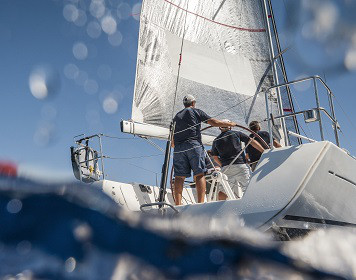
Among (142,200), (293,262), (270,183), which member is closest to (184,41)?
(142,200)

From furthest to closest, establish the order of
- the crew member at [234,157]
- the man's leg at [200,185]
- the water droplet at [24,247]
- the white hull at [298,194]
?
the crew member at [234,157]
the man's leg at [200,185]
the white hull at [298,194]
the water droplet at [24,247]

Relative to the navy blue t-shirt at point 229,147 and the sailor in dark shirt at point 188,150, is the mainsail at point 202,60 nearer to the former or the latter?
the navy blue t-shirt at point 229,147

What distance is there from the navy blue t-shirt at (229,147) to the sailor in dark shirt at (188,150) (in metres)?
0.52

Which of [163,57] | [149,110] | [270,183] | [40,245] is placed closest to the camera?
[40,245]

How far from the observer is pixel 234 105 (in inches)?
255

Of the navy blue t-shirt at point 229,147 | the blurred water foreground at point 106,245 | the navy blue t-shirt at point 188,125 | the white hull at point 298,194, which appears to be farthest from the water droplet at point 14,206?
the navy blue t-shirt at point 229,147

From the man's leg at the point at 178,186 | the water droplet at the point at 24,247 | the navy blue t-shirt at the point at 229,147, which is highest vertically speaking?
the water droplet at the point at 24,247

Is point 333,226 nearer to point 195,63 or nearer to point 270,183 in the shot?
point 270,183

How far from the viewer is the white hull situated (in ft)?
7.88

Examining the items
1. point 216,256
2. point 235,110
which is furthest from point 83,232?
point 235,110

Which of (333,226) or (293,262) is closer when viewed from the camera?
(293,262)

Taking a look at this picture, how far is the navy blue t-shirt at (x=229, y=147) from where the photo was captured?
3994mm

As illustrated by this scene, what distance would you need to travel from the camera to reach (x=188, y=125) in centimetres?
352

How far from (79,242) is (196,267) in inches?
8.3
